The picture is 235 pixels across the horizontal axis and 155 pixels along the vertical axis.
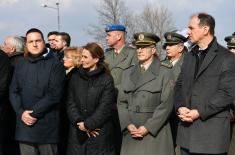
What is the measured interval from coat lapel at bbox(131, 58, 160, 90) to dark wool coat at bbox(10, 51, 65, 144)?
962 millimetres

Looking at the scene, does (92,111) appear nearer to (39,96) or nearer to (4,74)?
(39,96)

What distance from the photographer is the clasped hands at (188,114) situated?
193 inches

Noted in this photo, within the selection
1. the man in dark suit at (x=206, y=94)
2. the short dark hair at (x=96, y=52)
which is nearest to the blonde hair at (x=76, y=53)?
the short dark hair at (x=96, y=52)

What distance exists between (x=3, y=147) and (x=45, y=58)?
1438 mm

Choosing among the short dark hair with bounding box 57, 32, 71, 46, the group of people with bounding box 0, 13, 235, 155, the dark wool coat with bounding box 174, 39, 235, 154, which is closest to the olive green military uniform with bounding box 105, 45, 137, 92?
the group of people with bounding box 0, 13, 235, 155

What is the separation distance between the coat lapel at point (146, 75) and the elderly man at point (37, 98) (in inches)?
37.2

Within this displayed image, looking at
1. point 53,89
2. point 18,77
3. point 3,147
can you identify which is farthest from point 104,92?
point 3,147

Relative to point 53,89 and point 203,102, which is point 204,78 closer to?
point 203,102

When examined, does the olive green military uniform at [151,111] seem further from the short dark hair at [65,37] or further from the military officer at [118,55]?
the short dark hair at [65,37]

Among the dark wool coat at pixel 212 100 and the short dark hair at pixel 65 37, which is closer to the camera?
the dark wool coat at pixel 212 100

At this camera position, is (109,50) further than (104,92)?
Yes

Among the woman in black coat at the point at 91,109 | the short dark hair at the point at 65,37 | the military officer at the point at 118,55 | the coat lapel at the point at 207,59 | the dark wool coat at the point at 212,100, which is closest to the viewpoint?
the dark wool coat at the point at 212,100

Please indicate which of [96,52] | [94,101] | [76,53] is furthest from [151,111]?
[76,53]

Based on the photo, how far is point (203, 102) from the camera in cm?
488
